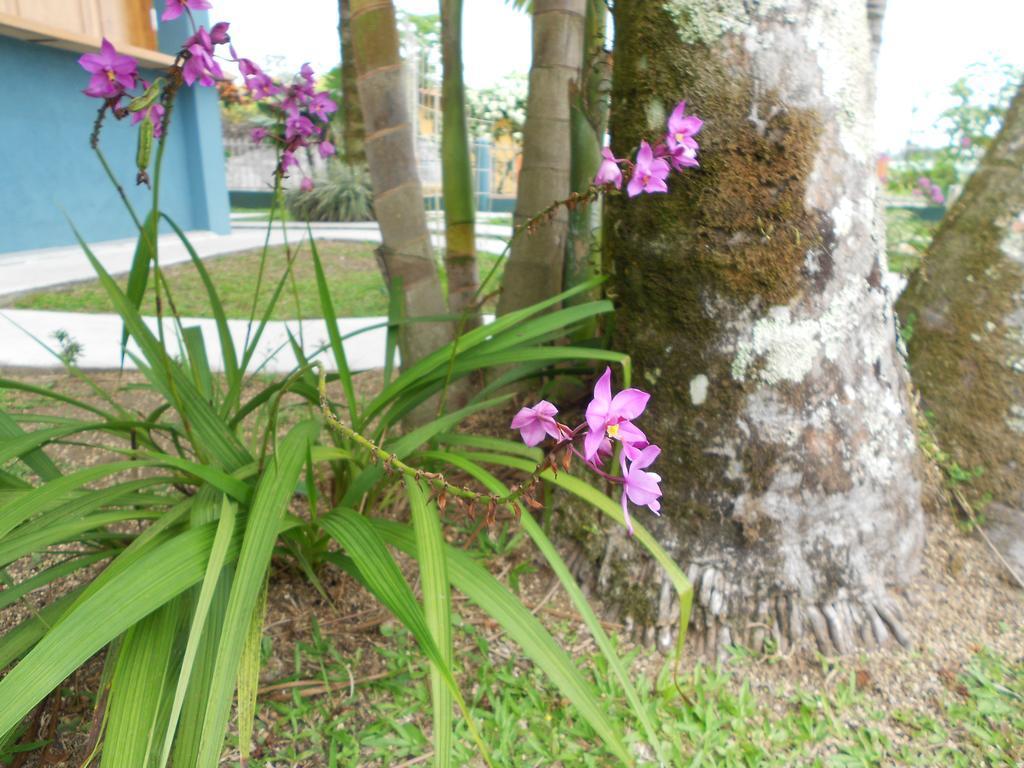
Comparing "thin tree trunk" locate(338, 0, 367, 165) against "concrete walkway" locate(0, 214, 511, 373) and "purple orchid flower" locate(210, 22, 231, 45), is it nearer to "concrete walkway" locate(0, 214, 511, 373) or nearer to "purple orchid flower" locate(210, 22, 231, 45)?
"concrete walkway" locate(0, 214, 511, 373)

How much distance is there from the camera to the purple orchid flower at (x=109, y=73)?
1312 millimetres

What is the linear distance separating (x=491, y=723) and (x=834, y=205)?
127cm

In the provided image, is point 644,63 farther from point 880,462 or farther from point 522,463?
point 880,462

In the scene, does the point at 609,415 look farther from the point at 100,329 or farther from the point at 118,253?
→ the point at 118,253

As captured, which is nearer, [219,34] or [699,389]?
[219,34]

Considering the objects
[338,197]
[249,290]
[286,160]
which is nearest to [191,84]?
[286,160]

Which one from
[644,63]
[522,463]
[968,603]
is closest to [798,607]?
[968,603]

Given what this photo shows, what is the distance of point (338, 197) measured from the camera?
10.8 m

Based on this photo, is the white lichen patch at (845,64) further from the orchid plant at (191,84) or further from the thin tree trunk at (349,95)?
the thin tree trunk at (349,95)

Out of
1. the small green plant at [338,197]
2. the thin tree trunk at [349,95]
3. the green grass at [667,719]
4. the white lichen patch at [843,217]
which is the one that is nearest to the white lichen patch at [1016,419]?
the green grass at [667,719]

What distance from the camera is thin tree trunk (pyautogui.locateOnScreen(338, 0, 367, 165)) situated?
6.56 meters

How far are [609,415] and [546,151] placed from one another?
1649mm

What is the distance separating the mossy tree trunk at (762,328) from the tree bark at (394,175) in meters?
0.74

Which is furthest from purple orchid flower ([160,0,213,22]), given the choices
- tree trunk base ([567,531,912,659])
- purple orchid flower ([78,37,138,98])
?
tree trunk base ([567,531,912,659])
